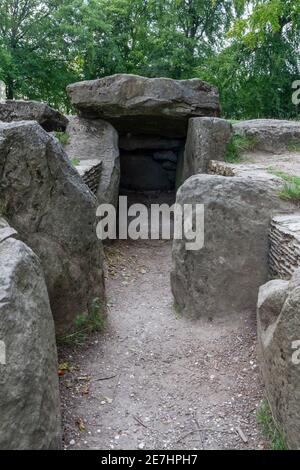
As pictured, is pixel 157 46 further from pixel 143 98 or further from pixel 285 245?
pixel 285 245

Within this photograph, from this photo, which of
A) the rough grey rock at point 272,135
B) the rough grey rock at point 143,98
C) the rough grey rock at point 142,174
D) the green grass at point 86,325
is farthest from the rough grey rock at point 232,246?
the rough grey rock at point 142,174

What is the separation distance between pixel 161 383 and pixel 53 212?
155 cm

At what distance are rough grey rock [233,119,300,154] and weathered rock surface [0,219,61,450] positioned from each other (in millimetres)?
5363

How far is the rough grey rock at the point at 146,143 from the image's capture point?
8273 mm

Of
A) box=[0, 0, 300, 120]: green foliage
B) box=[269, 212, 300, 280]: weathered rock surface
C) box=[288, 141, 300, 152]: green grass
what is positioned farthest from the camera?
box=[0, 0, 300, 120]: green foliage

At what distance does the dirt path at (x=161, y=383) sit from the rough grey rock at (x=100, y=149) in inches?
78.1

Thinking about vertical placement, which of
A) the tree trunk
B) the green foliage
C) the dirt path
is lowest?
the dirt path

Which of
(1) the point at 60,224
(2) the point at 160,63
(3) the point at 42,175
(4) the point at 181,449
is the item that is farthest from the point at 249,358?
(2) the point at 160,63

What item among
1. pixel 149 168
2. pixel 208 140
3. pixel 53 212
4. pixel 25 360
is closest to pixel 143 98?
pixel 208 140

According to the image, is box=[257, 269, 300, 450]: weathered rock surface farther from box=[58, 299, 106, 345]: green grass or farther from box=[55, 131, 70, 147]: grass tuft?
box=[55, 131, 70, 147]: grass tuft

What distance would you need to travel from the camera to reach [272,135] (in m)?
7.04

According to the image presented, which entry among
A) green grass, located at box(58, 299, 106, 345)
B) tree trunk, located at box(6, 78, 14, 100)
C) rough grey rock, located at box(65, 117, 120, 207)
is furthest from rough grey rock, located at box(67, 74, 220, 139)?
tree trunk, located at box(6, 78, 14, 100)

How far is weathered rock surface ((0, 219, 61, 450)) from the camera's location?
1.99 m

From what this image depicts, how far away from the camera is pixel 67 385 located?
3.20 meters
